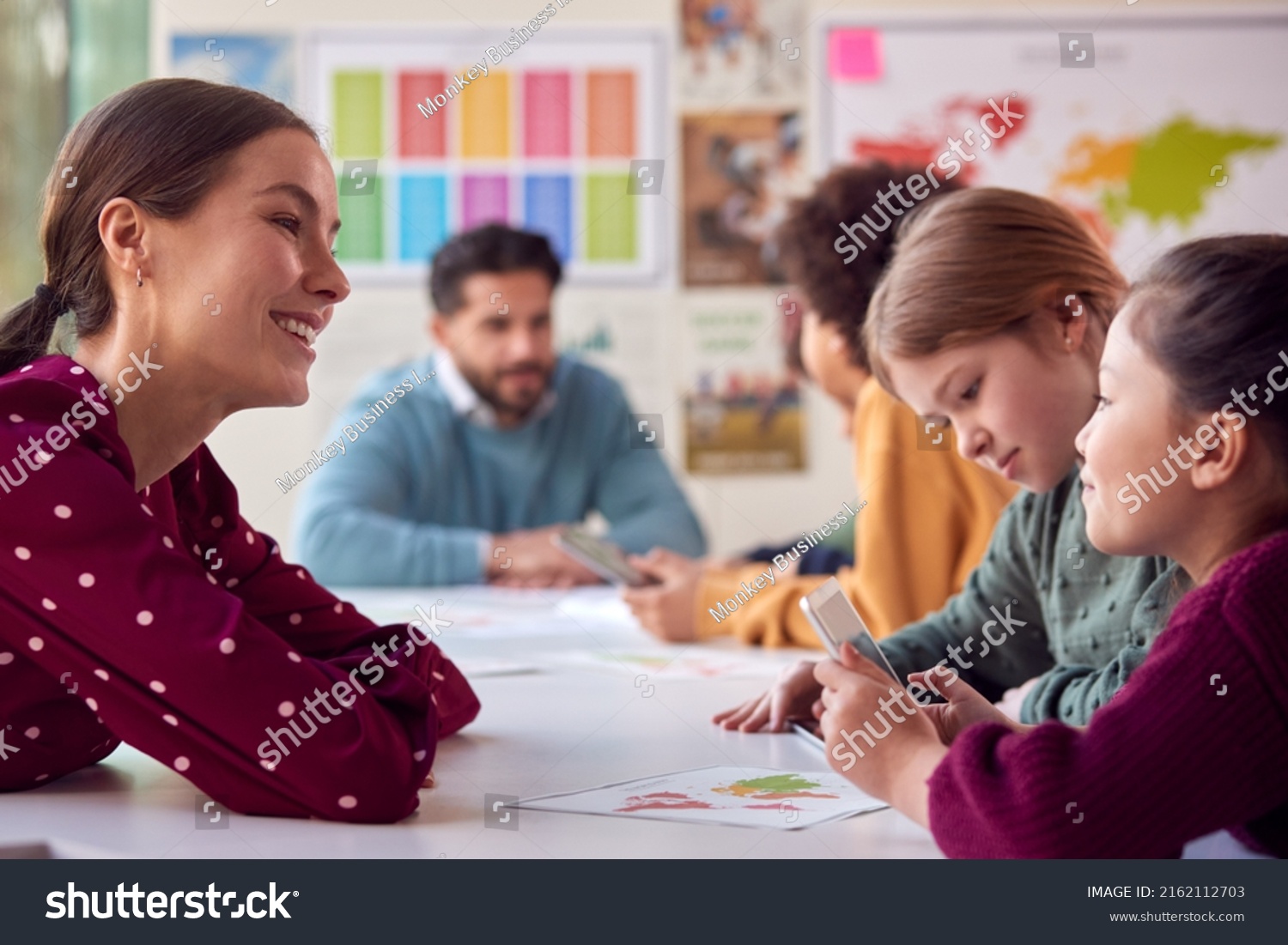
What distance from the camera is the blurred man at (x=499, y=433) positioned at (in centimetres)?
262

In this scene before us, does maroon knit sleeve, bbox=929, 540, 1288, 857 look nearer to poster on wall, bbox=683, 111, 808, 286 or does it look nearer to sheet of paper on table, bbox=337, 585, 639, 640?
sheet of paper on table, bbox=337, 585, 639, 640

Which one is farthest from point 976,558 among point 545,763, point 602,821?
point 602,821

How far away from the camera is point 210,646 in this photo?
0.79 metres

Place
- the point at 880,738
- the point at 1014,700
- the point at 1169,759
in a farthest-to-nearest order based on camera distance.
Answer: the point at 1014,700 < the point at 880,738 < the point at 1169,759

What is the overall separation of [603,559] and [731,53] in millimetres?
1908

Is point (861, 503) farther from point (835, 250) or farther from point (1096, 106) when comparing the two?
point (1096, 106)

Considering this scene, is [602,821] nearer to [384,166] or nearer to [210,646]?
Answer: [210,646]

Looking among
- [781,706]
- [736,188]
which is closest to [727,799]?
[781,706]

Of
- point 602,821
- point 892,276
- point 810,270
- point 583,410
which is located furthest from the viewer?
point 583,410

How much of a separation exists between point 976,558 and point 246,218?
36.1 inches

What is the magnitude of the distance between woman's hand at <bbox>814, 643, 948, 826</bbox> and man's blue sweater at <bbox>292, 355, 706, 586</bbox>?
1.56 meters

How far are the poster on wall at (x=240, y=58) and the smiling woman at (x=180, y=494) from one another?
2547 mm

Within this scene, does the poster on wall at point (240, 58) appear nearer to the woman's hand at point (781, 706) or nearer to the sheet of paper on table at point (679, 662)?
the sheet of paper on table at point (679, 662)

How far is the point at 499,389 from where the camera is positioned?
9.09ft
